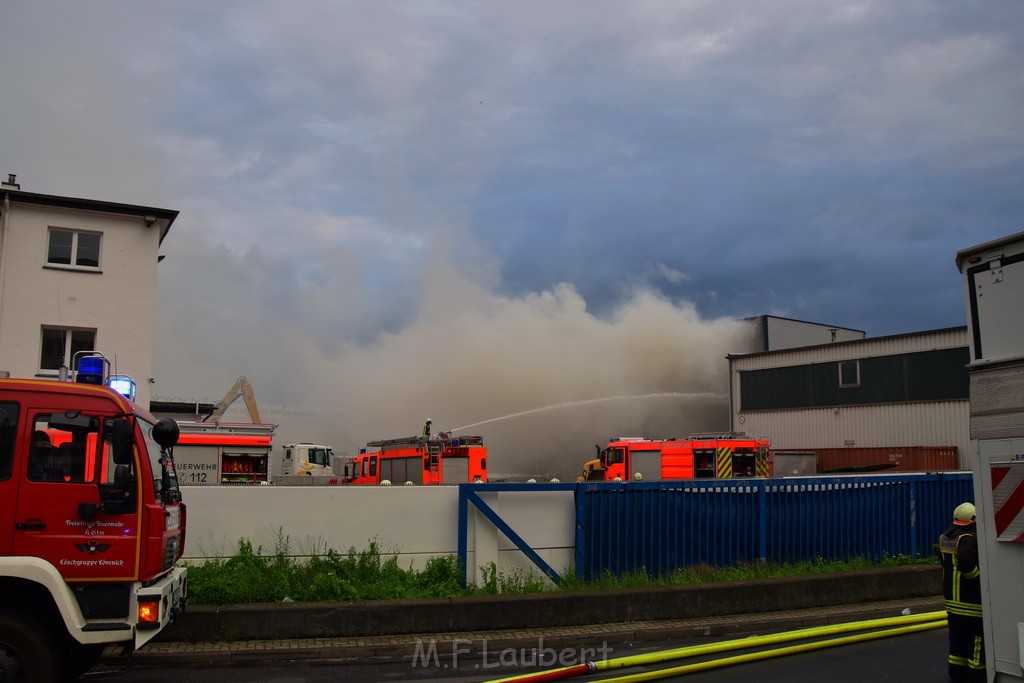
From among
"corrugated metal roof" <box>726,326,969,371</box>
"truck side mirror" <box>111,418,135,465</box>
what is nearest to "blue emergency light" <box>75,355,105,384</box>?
"truck side mirror" <box>111,418,135,465</box>

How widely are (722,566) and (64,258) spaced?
53.6 ft

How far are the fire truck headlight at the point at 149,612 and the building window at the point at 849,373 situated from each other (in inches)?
1187

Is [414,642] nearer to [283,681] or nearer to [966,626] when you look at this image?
[283,681]

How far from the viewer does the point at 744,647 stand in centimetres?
804

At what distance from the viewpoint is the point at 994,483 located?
4.57 metres

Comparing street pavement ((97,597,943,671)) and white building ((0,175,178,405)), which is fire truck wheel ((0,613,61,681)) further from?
white building ((0,175,178,405))

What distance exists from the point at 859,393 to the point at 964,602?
27291 mm

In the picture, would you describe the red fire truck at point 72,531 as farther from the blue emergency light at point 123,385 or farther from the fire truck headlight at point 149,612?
the blue emergency light at point 123,385

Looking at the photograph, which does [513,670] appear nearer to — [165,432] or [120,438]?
[165,432]

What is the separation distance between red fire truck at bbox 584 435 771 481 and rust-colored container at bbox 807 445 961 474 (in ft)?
12.4

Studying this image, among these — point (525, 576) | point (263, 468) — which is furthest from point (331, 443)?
point (525, 576)

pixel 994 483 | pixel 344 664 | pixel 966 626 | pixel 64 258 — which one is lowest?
pixel 344 664

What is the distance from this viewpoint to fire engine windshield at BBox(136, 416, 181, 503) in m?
6.59

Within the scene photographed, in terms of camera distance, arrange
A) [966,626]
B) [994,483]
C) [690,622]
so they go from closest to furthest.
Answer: [994,483], [966,626], [690,622]
